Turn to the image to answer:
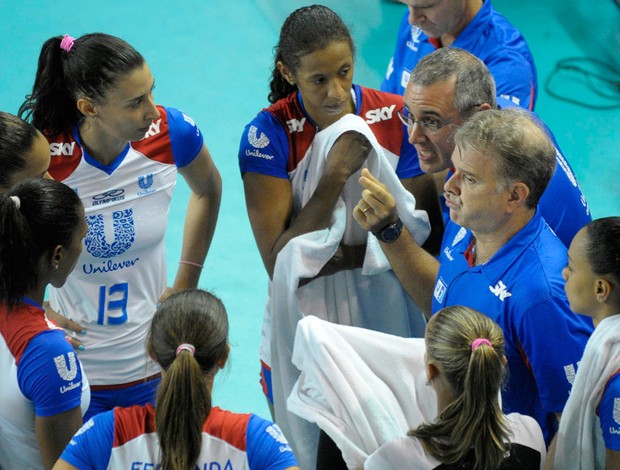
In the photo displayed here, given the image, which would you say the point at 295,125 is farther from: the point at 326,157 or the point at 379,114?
the point at 379,114

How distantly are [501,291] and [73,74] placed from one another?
4.94ft

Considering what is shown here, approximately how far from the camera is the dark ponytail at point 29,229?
90.7 inches

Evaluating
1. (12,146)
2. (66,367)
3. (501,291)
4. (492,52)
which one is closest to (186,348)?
(66,367)

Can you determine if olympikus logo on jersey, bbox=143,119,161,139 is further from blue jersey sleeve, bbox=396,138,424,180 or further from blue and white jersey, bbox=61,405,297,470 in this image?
blue and white jersey, bbox=61,405,297,470

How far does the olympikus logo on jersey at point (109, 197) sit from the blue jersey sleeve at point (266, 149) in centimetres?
42

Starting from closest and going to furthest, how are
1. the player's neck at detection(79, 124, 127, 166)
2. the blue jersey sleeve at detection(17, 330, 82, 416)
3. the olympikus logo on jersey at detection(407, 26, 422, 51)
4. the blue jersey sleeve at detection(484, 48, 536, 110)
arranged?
the blue jersey sleeve at detection(17, 330, 82, 416), the player's neck at detection(79, 124, 127, 166), the blue jersey sleeve at detection(484, 48, 536, 110), the olympikus logo on jersey at detection(407, 26, 422, 51)

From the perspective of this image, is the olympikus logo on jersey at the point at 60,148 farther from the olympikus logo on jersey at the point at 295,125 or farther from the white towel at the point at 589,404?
the white towel at the point at 589,404

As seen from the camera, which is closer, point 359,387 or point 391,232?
point 359,387

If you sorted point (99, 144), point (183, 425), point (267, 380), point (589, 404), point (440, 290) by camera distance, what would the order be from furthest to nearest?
point (267, 380)
point (99, 144)
point (440, 290)
point (589, 404)
point (183, 425)

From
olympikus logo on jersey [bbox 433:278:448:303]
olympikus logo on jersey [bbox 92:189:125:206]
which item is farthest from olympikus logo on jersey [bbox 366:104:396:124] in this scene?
olympikus logo on jersey [bbox 92:189:125:206]

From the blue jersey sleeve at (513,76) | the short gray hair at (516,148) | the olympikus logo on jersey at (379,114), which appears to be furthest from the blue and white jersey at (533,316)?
the blue jersey sleeve at (513,76)

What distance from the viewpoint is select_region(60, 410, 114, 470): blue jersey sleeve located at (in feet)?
6.74

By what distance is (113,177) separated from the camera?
3008 millimetres

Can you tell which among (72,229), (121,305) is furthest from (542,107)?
(72,229)
